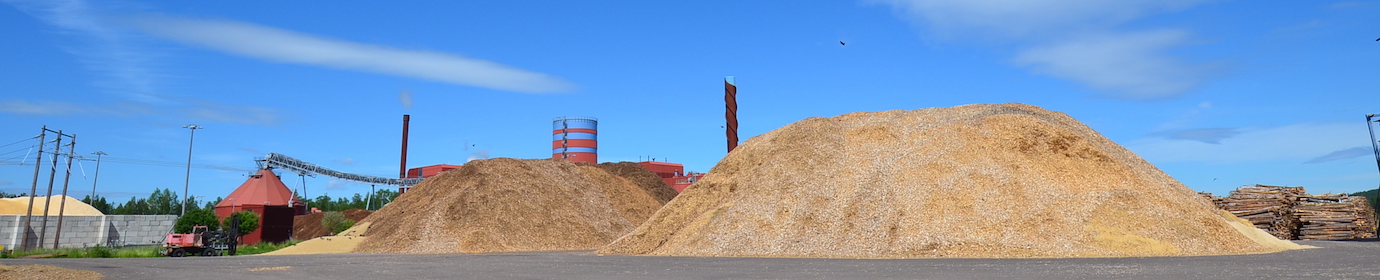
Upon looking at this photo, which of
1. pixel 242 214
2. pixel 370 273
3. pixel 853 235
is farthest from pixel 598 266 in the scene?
pixel 242 214

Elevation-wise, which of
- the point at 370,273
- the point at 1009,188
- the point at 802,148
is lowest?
the point at 370,273

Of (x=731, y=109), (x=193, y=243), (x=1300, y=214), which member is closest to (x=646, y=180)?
(x=731, y=109)

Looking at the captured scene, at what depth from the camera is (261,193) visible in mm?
71500

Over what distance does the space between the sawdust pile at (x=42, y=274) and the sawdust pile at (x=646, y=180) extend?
35505 mm

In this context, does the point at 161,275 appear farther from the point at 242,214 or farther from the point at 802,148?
the point at 242,214

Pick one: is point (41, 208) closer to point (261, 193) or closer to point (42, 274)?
point (261, 193)

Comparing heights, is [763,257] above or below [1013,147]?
below

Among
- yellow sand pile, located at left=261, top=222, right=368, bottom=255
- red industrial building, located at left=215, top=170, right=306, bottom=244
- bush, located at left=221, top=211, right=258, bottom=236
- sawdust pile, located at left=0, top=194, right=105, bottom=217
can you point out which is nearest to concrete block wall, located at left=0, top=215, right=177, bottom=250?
bush, located at left=221, top=211, right=258, bottom=236

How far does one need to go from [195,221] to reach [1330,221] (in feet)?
189

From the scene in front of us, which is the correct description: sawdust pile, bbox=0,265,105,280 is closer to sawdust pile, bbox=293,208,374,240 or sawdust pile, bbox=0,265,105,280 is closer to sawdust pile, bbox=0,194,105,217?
sawdust pile, bbox=293,208,374,240

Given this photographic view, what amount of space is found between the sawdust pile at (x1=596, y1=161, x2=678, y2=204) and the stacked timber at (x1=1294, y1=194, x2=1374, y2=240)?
107 feet

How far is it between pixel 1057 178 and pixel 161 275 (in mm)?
25202

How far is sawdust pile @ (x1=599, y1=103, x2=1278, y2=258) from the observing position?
23547 millimetres

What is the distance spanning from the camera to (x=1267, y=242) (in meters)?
26.4
